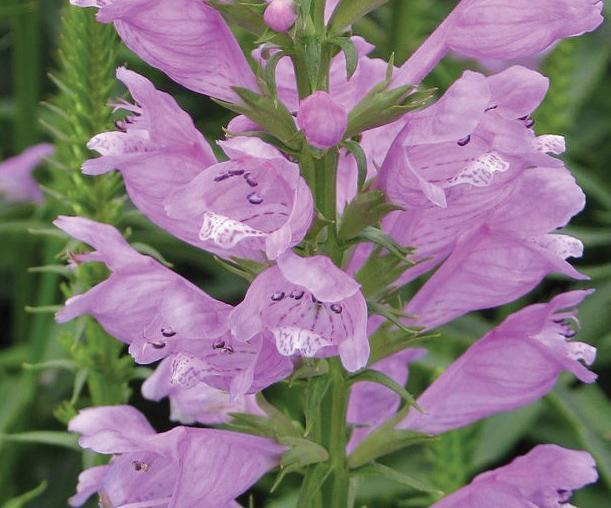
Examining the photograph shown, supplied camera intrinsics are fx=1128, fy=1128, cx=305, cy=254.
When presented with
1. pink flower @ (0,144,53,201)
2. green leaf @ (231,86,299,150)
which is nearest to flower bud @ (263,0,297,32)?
green leaf @ (231,86,299,150)

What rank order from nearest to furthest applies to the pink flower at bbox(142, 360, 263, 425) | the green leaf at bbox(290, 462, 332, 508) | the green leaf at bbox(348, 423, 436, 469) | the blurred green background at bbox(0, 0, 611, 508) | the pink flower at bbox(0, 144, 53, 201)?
1. the green leaf at bbox(290, 462, 332, 508)
2. the green leaf at bbox(348, 423, 436, 469)
3. the pink flower at bbox(142, 360, 263, 425)
4. the blurred green background at bbox(0, 0, 611, 508)
5. the pink flower at bbox(0, 144, 53, 201)

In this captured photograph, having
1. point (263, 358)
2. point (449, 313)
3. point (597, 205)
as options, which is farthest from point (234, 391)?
point (597, 205)

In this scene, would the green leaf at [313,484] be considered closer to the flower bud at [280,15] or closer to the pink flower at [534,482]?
the pink flower at [534,482]

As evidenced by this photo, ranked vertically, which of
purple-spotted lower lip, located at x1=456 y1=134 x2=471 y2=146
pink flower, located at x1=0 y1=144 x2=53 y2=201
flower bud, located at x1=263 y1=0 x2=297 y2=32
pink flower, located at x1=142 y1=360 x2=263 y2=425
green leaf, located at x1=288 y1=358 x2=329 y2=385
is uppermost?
flower bud, located at x1=263 y1=0 x2=297 y2=32

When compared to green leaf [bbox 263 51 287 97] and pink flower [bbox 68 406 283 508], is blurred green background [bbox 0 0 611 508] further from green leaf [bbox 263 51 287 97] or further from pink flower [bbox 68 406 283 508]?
green leaf [bbox 263 51 287 97]

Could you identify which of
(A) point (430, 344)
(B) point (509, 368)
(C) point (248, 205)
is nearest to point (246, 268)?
(C) point (248, 205)

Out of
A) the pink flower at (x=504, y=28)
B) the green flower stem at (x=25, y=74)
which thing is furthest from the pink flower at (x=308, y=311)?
the green flower stem at (x=25, y=74)
